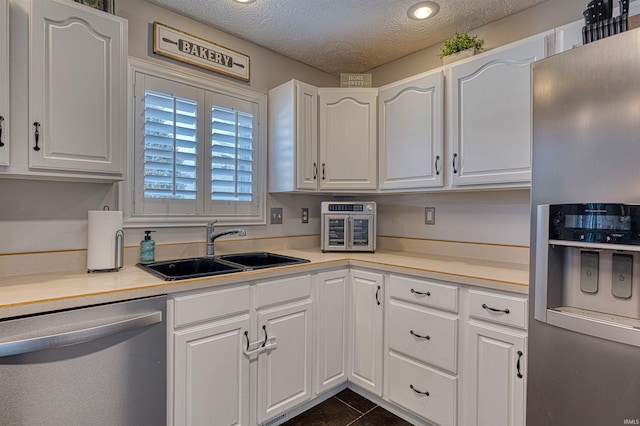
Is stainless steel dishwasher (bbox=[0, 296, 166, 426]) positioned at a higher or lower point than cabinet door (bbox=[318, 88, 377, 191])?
lower

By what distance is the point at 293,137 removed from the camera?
236 centimetres

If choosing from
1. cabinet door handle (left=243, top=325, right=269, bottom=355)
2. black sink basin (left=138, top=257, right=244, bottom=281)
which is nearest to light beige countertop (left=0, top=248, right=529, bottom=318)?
black sink basin (left=138, top=257, right=244, bottom=281)

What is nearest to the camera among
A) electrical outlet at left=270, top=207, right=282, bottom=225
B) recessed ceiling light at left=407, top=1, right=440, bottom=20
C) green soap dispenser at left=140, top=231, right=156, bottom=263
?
green soap dispenser at left=140, top=231, right=156, bottom=263

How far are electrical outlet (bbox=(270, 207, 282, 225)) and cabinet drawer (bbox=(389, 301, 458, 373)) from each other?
1.11 m

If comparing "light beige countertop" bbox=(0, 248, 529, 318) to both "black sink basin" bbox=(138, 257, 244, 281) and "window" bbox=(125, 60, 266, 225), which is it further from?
"window" bbox=(125, 60, 266, 225)

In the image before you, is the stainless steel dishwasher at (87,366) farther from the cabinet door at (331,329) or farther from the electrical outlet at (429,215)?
the electrical outlet at (429,215)

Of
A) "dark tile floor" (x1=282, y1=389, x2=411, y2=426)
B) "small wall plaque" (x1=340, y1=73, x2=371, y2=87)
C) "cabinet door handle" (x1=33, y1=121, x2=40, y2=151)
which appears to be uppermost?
"small wall plaque" (x1=340, y1=73, x2=371, y2=87)

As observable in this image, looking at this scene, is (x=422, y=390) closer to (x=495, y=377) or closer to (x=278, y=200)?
(x=495, y=377)

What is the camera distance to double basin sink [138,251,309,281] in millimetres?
1798

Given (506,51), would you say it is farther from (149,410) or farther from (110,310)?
(149,410)

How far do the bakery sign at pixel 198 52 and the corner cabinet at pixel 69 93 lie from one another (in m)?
0.43

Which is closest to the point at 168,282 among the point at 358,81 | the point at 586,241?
the point at 586,241

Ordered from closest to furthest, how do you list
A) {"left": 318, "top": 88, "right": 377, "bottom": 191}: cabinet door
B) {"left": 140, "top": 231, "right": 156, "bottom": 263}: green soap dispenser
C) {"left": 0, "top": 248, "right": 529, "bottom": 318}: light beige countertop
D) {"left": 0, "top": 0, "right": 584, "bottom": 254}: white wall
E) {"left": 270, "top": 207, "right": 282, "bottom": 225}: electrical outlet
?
{"left": 0, "top": 248, "right": 529, "bottom": 318}: light beige countertop < {"left": 0, "top": 0, "right": 584, "bottom": 254}: white wall < {"left": 140, "top": 231, "right": 156, "bottom": 263}: green soap dispenser < {"left": 318, "top": 88, "right": 377, "bottom": 191}: cabinet door < {"left": 270, "top": 207, "right": 282, "bottom": 225}: electrical outlet

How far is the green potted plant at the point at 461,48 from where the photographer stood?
2.02 metres
